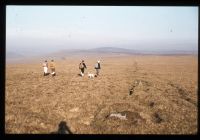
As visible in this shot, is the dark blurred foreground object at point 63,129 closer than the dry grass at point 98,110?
Yes

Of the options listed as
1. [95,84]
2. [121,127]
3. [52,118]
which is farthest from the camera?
[95,84]

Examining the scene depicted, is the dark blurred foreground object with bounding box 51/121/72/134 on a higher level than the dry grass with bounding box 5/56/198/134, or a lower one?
lower

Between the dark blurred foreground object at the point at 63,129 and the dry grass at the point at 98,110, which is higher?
the dry grass at the point at 98,110

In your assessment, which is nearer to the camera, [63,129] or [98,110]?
[63,129]

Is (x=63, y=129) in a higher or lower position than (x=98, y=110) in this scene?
lower

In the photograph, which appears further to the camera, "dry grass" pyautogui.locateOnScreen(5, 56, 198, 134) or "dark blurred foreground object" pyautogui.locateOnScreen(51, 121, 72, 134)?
"dry grass" pyautogui.locateOnScreen(5, 56, 198, 134)
